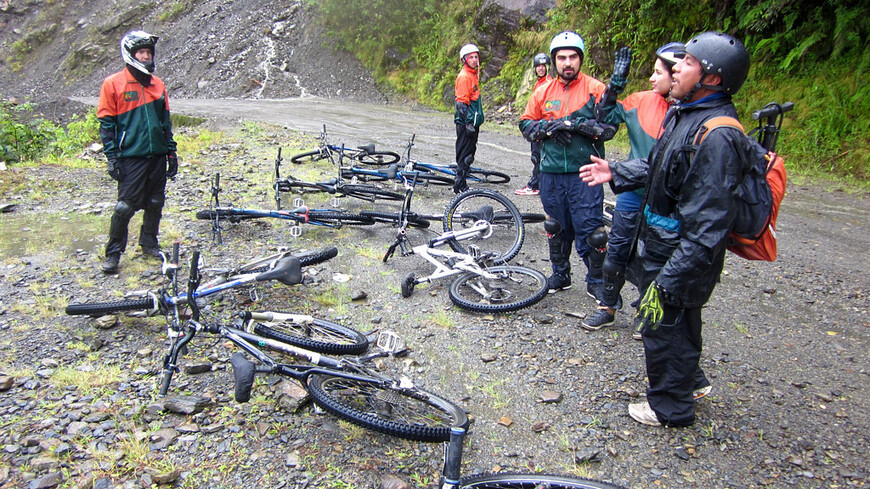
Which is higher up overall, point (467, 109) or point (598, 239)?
point (467, 109)

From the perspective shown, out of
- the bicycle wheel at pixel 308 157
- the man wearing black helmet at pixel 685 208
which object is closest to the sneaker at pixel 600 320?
the man wearing black helmet at pixel 685 208

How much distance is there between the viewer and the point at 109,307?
15.7 ft

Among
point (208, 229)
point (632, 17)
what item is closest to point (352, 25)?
point (632, 17)

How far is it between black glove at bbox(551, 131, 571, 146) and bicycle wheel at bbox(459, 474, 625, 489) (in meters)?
3.26

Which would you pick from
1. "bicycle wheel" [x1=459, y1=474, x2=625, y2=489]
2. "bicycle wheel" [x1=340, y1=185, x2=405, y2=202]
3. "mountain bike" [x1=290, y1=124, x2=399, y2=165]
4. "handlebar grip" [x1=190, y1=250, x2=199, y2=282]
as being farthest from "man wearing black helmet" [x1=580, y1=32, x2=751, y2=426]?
"mountain bike" [x1=290, y1=124, x2=399, y2=165]

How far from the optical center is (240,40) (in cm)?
3341

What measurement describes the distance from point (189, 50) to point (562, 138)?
3528 cm

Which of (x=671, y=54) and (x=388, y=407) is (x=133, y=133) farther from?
(x=671, y=54)

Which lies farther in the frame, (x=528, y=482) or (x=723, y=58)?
(x=723, y=58)

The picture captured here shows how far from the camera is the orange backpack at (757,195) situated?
2928 millimetres

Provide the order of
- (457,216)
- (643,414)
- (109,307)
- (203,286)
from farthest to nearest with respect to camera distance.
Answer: (457,216) → (109,307) → (203,286) → (643,414)

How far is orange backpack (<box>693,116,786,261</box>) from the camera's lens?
115 inches

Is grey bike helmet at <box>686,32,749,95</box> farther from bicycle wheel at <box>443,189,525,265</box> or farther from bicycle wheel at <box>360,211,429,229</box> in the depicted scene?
bicycle wheel at <box>360,211,429,229</box>

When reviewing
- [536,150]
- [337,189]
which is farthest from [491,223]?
[536,150]
